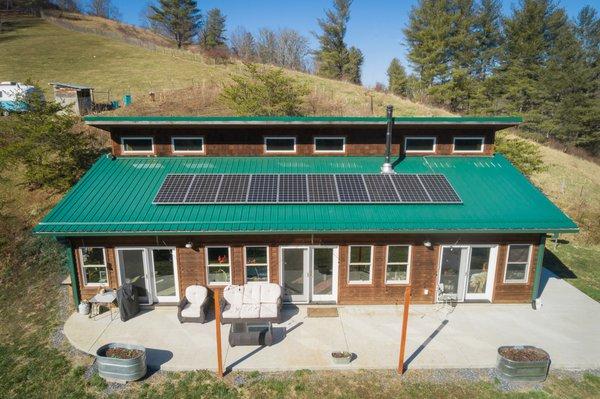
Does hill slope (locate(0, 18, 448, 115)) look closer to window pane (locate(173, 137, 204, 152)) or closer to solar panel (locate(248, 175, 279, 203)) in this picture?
window pane (locate(173, 137, 204, 152))

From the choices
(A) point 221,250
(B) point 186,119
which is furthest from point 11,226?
(A) point 221,250

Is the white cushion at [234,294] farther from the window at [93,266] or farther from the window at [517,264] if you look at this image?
the window at [517,264]

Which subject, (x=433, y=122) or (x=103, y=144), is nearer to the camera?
(x=433, y=122)

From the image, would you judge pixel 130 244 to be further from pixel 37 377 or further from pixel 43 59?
pixel 43 59

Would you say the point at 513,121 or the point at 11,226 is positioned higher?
the point at 513,121

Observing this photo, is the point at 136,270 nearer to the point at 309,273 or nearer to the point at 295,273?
the point at 295,273

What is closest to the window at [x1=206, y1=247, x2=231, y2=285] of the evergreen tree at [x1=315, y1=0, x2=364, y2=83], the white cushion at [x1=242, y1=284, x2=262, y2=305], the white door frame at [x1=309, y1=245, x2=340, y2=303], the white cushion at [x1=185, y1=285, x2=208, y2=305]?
the white cushion at [x1=185, y1=285, x2=208, y2=305]

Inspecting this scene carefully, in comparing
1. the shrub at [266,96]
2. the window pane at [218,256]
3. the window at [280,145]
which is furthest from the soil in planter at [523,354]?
the shrub at [266,96]
